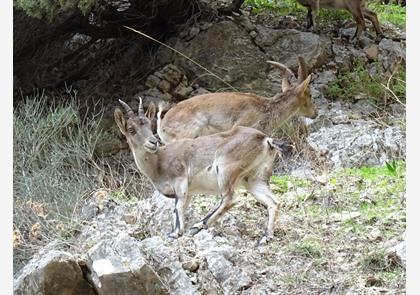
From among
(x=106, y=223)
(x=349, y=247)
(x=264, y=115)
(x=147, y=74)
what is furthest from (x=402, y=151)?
(x=147, y=74)

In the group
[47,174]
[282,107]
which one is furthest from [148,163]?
[47,174]

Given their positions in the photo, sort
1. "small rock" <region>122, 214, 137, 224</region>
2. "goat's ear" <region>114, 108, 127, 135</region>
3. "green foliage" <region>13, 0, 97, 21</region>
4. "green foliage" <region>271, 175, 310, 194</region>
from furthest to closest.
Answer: "green foliage" <region>13, 0, 97, 21</region> < "green foliage" <region>271, 175, 310, 194</region> < "small rock" <region>122, 214, 137, 224</region> < "goat's ear" <region>114, 108, 127, 135</region>

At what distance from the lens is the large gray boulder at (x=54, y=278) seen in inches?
308

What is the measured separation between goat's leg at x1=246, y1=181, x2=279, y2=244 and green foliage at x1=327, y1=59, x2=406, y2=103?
21.1 feet

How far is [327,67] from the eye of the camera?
15805 mm

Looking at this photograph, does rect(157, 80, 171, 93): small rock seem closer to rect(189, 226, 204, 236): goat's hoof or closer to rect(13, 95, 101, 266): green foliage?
rect(13, 95, 101, 266): green foliage

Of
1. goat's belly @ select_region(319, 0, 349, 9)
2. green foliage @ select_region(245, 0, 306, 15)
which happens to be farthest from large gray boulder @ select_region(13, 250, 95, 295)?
green foliage @ select_region(245, 0, 306, 15)

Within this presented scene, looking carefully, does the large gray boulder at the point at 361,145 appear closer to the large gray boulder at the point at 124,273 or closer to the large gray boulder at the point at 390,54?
the large gray boulder at the point at 390,54

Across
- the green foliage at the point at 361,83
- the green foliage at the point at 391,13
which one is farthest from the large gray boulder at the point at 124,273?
the green foliage at the point at 391,13

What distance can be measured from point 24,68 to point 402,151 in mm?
6971

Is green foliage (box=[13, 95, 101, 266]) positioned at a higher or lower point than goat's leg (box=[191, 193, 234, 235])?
lower

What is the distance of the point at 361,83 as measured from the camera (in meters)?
15.2

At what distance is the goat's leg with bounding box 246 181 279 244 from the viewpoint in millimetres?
8463

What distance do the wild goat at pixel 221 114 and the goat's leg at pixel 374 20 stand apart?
5.23 m
